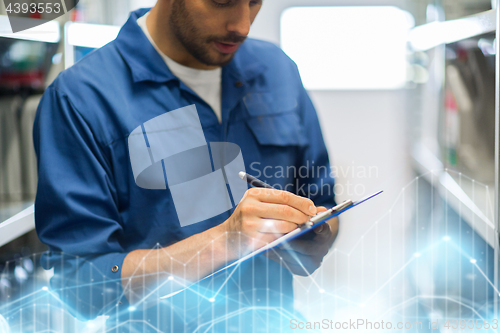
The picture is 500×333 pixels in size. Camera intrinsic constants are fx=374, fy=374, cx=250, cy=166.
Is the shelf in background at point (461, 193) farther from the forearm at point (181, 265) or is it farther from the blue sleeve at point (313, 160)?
the forearm at point (181, 265)

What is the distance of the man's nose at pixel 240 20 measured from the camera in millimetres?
582

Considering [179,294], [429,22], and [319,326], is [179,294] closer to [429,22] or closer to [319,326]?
[319,326]

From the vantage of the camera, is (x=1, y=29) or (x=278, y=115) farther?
(x=278, y=115)

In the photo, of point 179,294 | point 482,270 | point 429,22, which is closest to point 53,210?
point 179,294

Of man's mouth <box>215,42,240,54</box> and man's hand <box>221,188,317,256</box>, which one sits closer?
man's hand <box>221,188,317,256</box>

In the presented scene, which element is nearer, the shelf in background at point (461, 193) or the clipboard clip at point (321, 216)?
the clipboard clip at point (321, 216)

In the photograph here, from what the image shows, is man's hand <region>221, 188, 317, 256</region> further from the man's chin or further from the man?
the man's chin

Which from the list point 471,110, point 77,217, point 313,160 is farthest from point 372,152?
point 77,217

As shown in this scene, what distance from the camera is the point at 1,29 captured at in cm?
59

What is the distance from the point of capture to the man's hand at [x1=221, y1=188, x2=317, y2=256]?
0.47 meters

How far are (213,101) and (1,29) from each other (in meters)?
0.35
